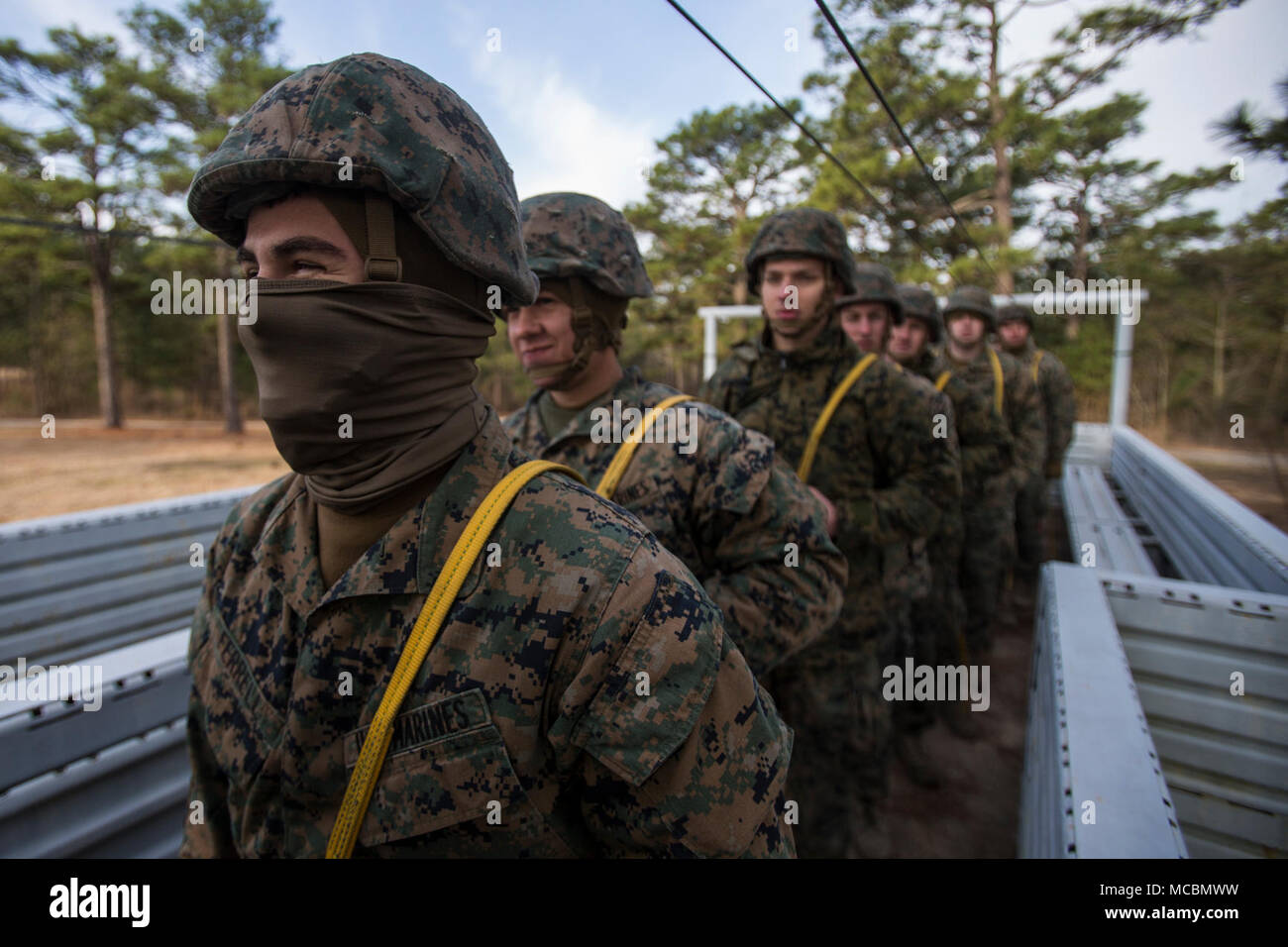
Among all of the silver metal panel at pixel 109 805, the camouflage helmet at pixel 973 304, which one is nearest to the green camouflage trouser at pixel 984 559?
the camouflage helmet at pixel 973 304

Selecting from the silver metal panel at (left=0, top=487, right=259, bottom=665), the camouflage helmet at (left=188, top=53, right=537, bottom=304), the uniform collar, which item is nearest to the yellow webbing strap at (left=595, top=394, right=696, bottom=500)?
the uniform collar

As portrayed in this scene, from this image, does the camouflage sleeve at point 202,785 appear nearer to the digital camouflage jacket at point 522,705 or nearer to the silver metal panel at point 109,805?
the digital camouflage jacket at point 522,705

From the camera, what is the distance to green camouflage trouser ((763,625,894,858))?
2.76 m

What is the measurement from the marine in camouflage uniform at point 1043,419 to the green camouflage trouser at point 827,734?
4.66 m

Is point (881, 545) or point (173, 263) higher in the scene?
point (173, 263)

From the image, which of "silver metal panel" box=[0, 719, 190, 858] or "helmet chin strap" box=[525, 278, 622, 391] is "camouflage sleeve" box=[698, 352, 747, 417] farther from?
"silver metal panel" box=[0, 719, 190, 858]

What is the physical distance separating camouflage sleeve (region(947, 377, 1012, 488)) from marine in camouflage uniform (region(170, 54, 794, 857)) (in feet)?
13.2

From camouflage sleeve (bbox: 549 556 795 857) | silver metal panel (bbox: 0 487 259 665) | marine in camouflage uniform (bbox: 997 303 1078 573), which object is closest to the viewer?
camouflage sleeve (bbox: 549 556 795 857)

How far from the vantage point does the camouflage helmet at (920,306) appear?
484cm

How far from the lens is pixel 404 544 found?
1091 mm

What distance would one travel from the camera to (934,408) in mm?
3129
